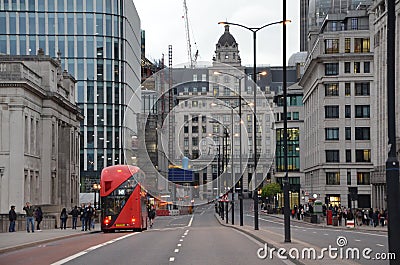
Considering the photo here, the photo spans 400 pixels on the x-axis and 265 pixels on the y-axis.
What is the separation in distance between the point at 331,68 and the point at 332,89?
10.5 feet

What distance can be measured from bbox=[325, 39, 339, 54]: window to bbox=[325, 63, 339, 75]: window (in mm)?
1982

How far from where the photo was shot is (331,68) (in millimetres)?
117125

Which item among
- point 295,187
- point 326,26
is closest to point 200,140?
point 326,26

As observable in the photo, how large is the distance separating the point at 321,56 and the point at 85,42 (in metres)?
35.6

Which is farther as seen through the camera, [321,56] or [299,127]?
[299,127]

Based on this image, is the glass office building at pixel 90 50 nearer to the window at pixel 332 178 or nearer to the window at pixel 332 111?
the window at pixel 332 111

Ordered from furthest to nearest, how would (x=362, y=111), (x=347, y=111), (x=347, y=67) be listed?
1. (x=347, y=111)
2. (x=362, y=111)
3. (x=347, y=67)

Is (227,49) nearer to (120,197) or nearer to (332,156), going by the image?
(332,156)

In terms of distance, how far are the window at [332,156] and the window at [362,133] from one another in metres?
4.01

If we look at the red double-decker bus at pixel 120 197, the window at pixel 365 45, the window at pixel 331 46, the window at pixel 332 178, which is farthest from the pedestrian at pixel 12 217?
the window at pixel 331 46

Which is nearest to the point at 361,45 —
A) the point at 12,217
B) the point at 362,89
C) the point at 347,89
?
the point at 362,89

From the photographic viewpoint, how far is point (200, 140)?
9331 cm

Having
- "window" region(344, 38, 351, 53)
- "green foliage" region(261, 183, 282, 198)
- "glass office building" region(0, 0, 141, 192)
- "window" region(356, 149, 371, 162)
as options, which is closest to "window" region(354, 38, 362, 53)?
"window" region(344, 38, 351, 53)

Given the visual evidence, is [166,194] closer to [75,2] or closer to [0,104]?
[75,2]
